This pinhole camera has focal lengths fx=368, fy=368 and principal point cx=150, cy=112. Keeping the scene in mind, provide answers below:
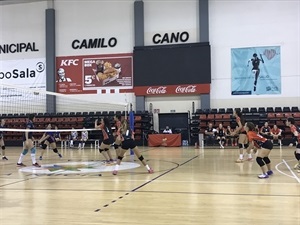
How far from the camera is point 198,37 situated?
22.5 meters

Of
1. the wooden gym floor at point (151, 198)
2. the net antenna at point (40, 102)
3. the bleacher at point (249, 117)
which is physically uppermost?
the net antenna at point (40, 102)

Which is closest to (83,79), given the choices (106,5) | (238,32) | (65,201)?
(106,5)

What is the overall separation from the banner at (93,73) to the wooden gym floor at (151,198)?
14.2 metres

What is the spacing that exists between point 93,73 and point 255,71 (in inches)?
398

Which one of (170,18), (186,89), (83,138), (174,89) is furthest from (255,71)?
(83,138)

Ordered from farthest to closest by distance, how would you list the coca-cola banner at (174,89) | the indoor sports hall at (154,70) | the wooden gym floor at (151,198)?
the coca-cola banner at (174,89) → the indoor sports hall at (154,70) → the wooden gym floor at (151,198)

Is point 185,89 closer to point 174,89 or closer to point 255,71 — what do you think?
point 174,89

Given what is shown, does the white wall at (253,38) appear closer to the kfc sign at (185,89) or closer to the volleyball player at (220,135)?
the kfc sign at (185,89)

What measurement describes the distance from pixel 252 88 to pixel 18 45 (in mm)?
15775

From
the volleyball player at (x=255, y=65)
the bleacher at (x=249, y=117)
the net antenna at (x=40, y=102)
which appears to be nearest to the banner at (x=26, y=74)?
the net antenna at (x=40, y=102)

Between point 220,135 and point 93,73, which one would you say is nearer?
point 220,135

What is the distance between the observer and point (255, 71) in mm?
21594

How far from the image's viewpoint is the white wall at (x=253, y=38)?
832 inches

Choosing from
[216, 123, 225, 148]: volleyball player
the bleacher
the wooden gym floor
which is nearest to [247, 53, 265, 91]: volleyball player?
the bleacher
